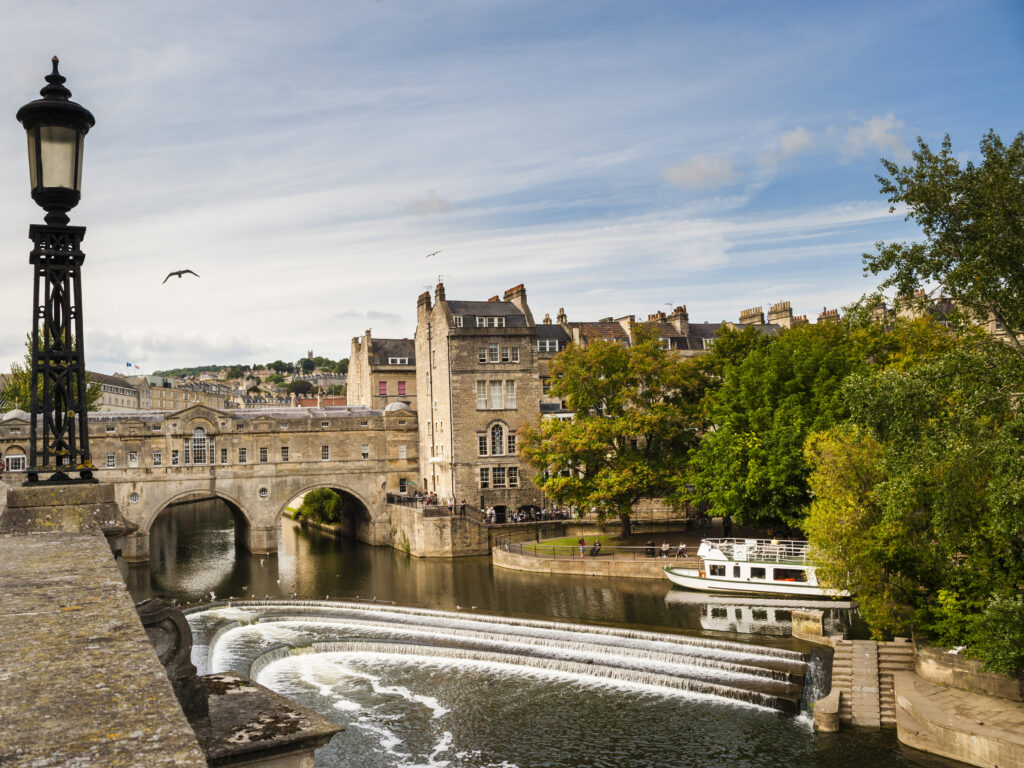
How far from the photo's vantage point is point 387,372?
83.7m

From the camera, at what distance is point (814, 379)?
46.8m

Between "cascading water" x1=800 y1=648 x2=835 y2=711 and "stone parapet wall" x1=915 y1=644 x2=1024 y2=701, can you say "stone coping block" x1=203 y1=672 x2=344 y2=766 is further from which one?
"cascading water" x1=800 y1=648 x2=835 y2=711

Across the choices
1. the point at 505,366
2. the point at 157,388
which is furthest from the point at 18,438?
the point at 157,388

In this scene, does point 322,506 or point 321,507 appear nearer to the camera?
point 322,506

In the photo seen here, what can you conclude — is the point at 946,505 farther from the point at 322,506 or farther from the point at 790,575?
the point at 322,506

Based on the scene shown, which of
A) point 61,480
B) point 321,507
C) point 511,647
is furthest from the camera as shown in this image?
point 321,507

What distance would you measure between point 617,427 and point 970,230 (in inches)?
1332

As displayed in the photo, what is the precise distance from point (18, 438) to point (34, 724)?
62850 mm

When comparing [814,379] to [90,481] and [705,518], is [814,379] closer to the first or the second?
[705,518]

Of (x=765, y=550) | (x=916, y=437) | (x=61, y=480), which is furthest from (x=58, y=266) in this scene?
(x=765, y=550)

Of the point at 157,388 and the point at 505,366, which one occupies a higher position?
the point at 157,388

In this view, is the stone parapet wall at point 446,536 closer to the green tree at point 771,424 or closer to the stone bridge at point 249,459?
the stone bridge at point 249,459

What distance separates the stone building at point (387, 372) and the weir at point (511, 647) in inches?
1673

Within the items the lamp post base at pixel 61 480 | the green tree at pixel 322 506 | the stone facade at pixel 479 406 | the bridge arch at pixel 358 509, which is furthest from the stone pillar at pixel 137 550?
the lamp post base at pixel 61 480
